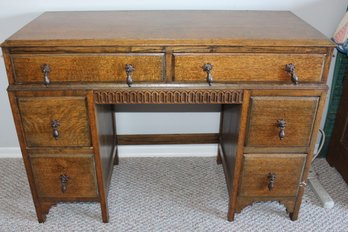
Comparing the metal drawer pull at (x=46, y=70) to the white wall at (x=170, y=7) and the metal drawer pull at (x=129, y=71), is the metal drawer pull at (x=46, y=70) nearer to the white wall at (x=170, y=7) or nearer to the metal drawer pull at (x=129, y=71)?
the metal drawer pull at (x=129, y=71)

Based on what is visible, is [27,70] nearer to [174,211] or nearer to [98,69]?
[98,69]

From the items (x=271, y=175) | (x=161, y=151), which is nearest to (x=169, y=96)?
(x=271, y=175)

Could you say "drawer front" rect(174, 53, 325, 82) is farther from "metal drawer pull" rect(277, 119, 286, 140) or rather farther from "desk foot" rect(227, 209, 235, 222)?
"desk foot" rect(227, 209, 235, 222)

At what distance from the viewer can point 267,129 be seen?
1212 mm

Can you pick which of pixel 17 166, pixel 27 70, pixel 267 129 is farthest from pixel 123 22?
pixel 17 166

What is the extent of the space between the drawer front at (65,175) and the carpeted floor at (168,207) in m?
0.18

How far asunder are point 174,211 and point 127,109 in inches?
22.7

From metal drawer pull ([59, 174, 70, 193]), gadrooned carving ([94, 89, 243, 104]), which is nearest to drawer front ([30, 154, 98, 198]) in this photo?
metal drawer pull ([59, 174, 70, 193])

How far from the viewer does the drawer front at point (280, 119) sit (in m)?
1.16

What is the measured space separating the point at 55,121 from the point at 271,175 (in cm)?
82

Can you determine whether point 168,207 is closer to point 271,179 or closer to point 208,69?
point 271,179

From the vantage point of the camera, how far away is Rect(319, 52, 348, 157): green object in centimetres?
162

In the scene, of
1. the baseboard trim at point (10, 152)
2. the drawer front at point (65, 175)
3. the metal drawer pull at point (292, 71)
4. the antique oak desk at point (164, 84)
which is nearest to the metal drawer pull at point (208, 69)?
the antique oak desk at point (164, 84)

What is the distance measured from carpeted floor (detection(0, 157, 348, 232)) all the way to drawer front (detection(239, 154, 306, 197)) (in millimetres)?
180
